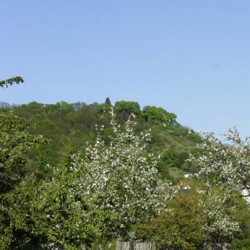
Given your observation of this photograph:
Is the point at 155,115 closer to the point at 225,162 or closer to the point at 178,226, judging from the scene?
the point at 178,226

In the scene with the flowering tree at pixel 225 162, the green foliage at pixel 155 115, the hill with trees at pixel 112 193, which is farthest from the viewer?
the green foliage at pixel 155 115

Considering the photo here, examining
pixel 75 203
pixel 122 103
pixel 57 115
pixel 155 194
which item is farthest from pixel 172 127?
pixel 75 203

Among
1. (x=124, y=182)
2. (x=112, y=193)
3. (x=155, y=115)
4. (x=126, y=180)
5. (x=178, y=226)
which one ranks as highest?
(x=155, y=115)

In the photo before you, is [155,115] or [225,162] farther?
[155,115]

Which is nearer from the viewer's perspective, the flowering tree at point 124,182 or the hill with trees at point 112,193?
the hill with trees at point 112,193

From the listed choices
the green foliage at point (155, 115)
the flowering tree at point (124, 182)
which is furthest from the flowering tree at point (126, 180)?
the green foliage at point (155, 115)

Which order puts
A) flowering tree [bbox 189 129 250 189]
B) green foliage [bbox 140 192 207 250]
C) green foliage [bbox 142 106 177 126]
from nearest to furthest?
flowering tree [bbox 189 129 250 189], green foliage [bbox 140 192 207 250], green foliage [bbox 142 106 177 126]

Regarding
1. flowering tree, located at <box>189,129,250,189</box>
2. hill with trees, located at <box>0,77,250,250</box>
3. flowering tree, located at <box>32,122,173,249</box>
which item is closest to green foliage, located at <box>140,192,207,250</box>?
hill with trees, located at <box>0,77,250,250</box>

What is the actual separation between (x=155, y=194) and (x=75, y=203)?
14.4m

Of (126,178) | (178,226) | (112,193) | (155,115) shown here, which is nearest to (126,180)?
(126,178)

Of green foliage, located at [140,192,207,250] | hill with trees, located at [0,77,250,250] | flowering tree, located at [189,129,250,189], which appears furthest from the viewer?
green foliage, located at [140,192,207,250]

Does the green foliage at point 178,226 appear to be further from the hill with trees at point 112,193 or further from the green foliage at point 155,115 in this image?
the green foliage at point 155,115

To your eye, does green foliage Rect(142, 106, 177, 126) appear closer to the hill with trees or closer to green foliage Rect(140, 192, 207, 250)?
the hill with trees

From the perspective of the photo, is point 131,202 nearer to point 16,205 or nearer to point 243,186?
point 243,186
